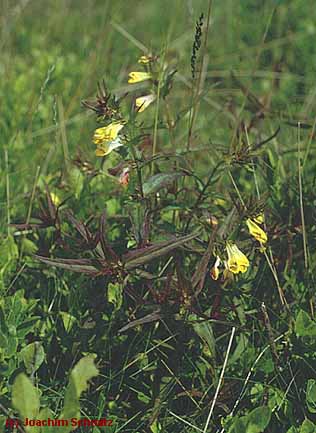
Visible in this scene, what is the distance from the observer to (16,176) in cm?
193

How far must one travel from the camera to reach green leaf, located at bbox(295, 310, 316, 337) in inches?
54.6

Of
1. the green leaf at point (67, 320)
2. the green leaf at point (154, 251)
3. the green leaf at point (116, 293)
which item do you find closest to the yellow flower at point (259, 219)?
the green leaf at point (154, 251)

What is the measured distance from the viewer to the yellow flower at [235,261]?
1309 millimetres

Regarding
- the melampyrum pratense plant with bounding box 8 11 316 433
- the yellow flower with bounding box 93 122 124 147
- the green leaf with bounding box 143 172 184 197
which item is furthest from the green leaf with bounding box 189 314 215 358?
the yellow flower with bounding box 93 122 124 147

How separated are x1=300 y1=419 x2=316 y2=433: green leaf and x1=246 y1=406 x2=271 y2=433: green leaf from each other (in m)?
0.06

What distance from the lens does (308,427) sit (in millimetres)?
1267

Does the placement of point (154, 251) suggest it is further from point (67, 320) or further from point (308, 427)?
point (308, 427)

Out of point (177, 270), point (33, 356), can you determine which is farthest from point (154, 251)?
point (33, 356)

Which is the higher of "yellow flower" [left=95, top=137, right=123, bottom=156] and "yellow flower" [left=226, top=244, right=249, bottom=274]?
"yellow flower" [left=95, top=137, right=123, bottom=156]

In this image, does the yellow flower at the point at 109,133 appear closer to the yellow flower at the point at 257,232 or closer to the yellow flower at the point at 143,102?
the yellow flower at the point at 143,102

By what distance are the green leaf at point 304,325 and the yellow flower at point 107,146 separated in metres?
0.45

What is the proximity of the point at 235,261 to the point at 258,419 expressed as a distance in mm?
262

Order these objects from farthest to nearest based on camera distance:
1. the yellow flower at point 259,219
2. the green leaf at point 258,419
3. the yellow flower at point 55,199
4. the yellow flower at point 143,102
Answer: the yellow flower at point 55,199, the yellow flower at point 143,102, the yellow flower at point 259,219, the green leaf at point 258,419

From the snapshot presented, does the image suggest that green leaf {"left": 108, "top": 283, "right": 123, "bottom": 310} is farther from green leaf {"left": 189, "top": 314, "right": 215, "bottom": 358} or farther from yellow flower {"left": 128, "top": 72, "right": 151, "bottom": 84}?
yellow flower {"left": 128, "top": 72, "right": 151, "bottom": 84}
